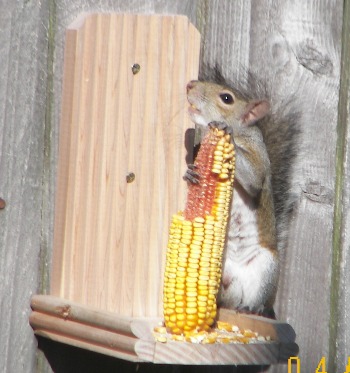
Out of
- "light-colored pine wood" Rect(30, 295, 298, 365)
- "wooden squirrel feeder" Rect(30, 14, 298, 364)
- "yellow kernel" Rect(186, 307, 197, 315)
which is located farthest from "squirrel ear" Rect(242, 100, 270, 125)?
"yellow kernel" Rect(186, 307, 197, 315)

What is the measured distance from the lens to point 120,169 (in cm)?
261

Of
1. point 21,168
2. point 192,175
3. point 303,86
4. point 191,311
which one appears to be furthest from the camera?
point 303,86

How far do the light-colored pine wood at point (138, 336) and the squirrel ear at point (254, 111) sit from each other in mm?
596

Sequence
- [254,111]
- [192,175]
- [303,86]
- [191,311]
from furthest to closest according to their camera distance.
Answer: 1. [254,111]
2. [303,86]
3. [192,175]
4. [191,311]

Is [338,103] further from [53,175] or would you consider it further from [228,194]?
[53,175]

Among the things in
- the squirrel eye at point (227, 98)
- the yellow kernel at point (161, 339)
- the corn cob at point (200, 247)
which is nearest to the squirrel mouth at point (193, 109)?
the corn cob at point (200, 247)

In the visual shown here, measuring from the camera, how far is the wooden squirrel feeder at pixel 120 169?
8.41 feet

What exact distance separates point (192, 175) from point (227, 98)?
0.60 meters

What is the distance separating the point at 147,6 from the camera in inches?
106

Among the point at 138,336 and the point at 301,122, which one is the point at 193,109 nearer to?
the point at 301,122

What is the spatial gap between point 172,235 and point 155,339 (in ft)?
0.94

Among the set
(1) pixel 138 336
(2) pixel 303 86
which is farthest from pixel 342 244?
(1) pixel 138 336

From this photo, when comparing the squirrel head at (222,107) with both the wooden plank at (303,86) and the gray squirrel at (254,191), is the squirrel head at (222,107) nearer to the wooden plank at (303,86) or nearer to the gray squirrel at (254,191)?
the gray squirrel at (254,191)

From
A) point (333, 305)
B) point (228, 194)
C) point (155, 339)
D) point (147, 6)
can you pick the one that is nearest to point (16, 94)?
point (147, 6)
